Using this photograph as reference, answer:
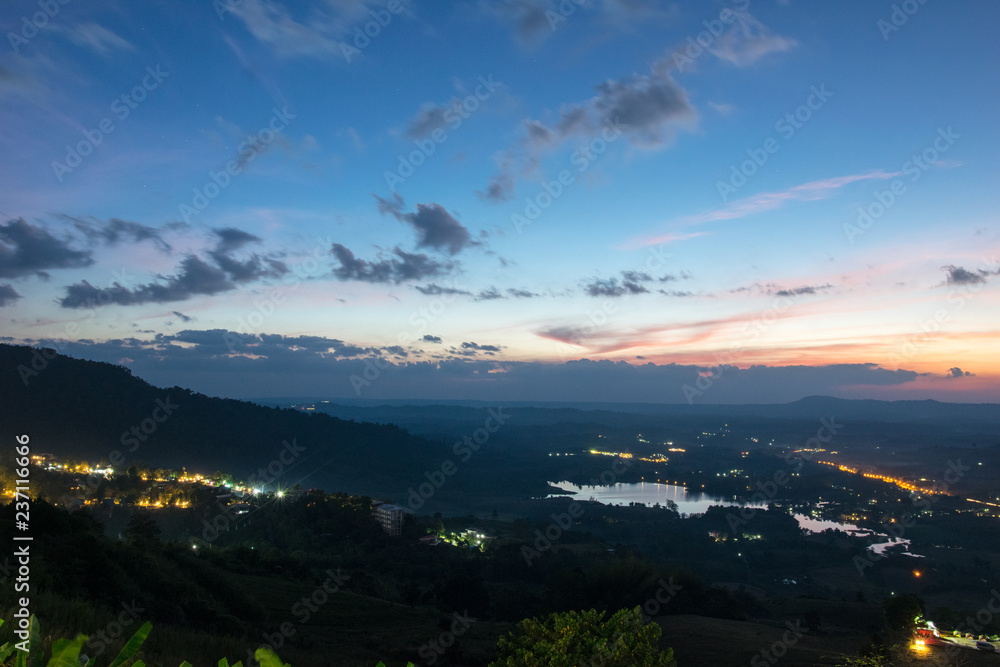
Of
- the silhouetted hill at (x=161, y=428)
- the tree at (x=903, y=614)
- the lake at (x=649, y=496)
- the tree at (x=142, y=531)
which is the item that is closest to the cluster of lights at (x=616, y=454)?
the lake at (x=649, y=496)

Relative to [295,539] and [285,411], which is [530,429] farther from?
[295,539]

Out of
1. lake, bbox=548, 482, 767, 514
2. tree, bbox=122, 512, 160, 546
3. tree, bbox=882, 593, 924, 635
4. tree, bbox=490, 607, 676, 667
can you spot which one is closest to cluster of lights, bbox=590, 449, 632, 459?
lake, bbox=548, 482, 767, 514

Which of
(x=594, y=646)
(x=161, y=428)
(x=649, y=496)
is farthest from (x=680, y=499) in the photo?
(x=594, y=646)

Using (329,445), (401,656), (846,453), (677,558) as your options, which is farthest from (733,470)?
(401,656)

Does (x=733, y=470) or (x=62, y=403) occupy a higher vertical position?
(x=62, y=403)

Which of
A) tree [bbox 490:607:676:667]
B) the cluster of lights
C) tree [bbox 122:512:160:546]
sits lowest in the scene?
the cluster of lights

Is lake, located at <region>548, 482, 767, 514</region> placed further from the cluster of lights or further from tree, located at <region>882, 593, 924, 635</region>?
tree, located at <region>882, 593, 924, 635</region>

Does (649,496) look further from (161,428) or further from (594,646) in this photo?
(594,646)
